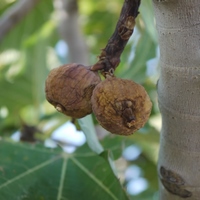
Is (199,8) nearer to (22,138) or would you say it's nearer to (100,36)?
(22,138)

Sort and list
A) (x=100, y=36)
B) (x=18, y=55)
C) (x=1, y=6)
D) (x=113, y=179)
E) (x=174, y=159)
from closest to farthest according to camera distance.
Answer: (x=174, y=159) → (x=113, y=179) → (x=1, y=6) → (x=18, y=55) → (x=100, y=36)

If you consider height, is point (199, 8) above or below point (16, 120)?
above

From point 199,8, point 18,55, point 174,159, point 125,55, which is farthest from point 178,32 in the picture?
point 18,55

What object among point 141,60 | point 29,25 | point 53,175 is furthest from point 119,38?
point 29,25

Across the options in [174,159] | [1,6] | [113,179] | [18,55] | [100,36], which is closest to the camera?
[174,159]

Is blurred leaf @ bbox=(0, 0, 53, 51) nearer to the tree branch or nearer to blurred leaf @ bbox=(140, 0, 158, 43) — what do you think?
the tree branch

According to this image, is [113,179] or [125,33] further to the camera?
[113,179]
